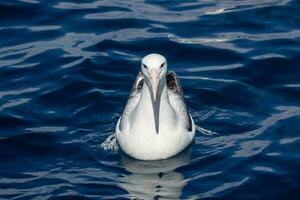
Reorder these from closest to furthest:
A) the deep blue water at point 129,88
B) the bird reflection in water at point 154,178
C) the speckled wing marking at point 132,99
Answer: the bird reflection in water at point 154,178, the deep blue water at point 129,88, the speckled wing marking at point 132,99

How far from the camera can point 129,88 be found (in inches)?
604

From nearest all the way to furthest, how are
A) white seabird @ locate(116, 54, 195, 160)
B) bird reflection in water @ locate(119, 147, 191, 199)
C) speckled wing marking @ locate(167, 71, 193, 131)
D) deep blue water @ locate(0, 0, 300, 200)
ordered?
bird reflection in water @ locate(119, 147, 191, 199) < deep blue water @ locate(0, 0, 300, 200) < white seabird @ locate(116, 54, 195, 160) < speckled wing marking @ locate(167, 71, 193, 131)

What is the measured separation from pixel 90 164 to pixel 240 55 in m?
4.62

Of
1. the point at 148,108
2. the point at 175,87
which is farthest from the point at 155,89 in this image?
the point at 175,87

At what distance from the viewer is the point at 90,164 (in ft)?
41.7

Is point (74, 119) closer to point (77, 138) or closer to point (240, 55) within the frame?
point (77, 138)

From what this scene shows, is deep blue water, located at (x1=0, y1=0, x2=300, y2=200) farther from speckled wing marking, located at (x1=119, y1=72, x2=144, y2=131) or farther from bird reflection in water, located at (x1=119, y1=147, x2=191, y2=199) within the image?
speckled wing marking, located at (x1=119, y1=72, x2=144, y2=131)

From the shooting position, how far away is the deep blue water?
12.2 meters

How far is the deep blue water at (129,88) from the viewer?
40.0 ft

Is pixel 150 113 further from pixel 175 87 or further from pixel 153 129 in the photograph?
pixel 175 87

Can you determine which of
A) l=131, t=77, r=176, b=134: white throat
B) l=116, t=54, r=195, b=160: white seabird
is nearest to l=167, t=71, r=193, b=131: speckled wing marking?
l=116, t=54, r=195, b=160: white seabird

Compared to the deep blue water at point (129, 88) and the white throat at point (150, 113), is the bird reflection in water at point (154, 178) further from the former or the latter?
the white throat at point (150, 113)

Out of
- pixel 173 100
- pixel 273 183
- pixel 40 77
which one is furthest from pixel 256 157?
pixel 40 77

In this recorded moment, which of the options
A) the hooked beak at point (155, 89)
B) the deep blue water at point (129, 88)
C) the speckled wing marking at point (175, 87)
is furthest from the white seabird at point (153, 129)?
the speckled wing marking at point (175, 87)
